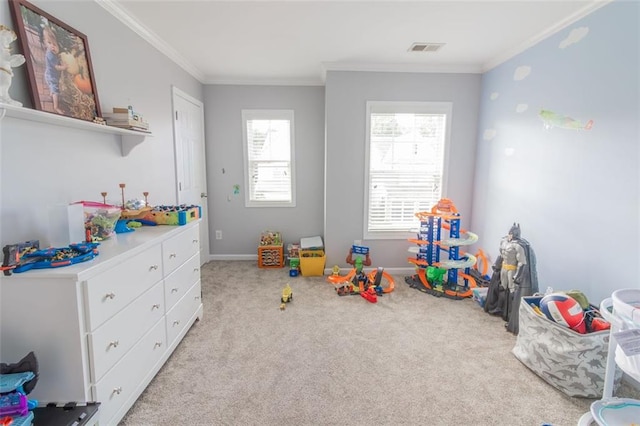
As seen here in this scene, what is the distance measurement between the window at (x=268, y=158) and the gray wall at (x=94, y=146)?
3.50 ft

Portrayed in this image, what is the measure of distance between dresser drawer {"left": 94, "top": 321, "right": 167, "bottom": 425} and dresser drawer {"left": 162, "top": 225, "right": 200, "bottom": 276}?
377 millimetres

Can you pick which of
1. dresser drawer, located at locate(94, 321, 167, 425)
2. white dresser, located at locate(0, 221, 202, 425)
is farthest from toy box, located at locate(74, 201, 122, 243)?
dresser drawer, located at locate(94, 321, 167, 425)

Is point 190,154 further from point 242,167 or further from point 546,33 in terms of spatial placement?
point 546,33

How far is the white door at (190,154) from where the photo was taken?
3.28 metres

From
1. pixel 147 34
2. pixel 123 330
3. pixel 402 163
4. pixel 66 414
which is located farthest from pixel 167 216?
pixel 402 163

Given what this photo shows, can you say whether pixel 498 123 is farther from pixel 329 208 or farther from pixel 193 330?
pixel 193 330

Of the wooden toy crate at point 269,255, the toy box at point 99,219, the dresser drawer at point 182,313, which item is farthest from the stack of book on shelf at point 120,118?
the wooden toy crate at point 269,255

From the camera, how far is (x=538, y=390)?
184cm

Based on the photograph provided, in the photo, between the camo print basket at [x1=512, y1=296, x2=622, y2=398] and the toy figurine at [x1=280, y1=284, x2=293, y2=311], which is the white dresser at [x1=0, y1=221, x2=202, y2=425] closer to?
the toy figurine at [x1=280, y1=284, x2=293, y2=311]

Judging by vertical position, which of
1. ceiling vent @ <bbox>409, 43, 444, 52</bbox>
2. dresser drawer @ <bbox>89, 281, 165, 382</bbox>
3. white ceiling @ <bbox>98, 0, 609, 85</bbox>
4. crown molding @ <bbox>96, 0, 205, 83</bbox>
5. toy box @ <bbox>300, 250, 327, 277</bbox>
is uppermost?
ceiling vent @ <bbox>409, 43, 444, 52</bbox>

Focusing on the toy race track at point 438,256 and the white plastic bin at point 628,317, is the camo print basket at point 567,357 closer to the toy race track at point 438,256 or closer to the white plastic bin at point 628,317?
the white plastic bin at point 628,317

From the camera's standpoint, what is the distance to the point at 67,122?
1.66 meters

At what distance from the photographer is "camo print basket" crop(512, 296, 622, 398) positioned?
1737 mm

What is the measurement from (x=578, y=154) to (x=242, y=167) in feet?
11.5
